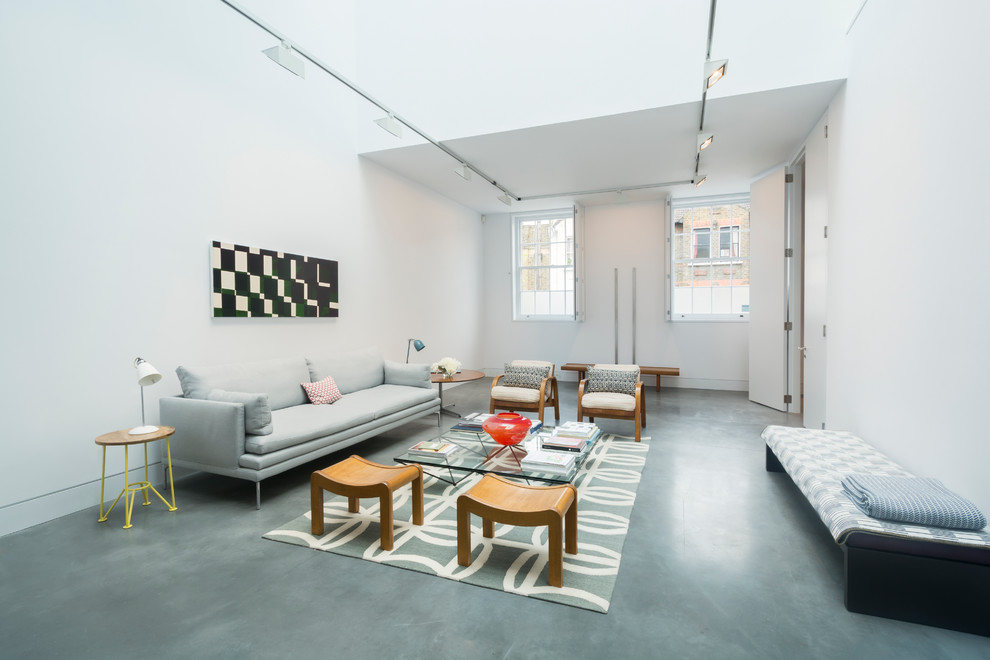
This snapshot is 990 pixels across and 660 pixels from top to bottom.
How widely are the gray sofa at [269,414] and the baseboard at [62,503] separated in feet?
1.26

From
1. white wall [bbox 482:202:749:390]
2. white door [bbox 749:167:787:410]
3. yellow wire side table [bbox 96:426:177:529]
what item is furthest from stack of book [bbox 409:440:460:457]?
white wall [bbox 482:202:749:390]

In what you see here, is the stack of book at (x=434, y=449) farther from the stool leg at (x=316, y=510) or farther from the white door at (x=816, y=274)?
the white door at (x=816, y=274)

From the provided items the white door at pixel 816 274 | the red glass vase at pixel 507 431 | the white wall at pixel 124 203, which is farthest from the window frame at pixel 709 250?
the white wall at pixel 124 203

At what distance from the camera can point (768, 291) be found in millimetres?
6516

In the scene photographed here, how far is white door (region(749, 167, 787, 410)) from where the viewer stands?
6223 millimetres

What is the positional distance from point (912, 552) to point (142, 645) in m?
3.21

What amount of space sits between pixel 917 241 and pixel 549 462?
256 cm

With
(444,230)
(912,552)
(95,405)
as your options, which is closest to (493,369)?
(444,230)

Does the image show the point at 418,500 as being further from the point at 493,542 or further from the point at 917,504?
the point at 917,504

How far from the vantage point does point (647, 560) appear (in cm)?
251

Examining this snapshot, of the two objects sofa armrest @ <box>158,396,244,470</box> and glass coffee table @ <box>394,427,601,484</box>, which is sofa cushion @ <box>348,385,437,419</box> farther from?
sofa armrest @ <box>158,396,244,470</box>

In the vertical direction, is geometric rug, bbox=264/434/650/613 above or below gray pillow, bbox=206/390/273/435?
below

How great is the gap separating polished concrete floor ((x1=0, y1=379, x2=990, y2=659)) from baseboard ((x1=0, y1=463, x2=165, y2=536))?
85mm

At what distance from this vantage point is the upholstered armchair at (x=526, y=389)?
212 inches
